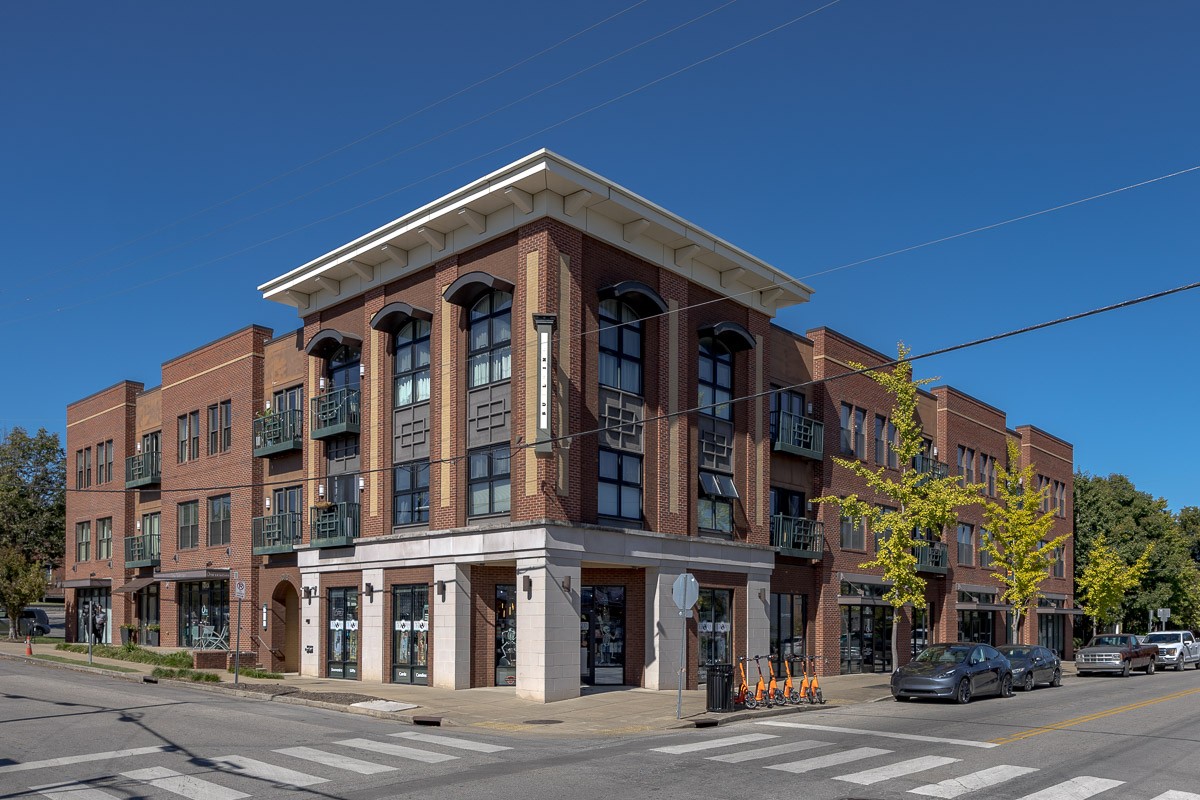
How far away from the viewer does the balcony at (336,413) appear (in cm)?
3206

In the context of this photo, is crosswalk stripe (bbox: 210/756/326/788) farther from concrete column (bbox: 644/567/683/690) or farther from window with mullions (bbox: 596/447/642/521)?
concrete column (bbox: 644/567/683/690)

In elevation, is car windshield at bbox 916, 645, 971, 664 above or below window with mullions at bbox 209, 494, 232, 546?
below

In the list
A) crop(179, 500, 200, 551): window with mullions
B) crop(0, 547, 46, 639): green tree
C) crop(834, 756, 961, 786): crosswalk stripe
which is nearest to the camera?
crop(834, 756, 961, 786): crosswalk stripe

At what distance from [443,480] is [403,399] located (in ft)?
11.4

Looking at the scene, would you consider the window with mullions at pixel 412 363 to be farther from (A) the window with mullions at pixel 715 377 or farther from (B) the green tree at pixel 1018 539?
(B) the green tree at pixel 1018 539

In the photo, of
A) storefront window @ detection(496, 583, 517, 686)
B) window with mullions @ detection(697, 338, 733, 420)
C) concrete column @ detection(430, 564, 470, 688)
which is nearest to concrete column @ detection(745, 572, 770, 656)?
window with mullions @ detection(697, 338, 733, 420)

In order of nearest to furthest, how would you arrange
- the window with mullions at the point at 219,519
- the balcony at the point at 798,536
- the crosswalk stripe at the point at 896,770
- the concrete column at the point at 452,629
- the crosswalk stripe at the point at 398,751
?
the crosswalk stripe at the point at 896,770, the crosswalk stripe at the point at 398,751, the concrete column at the point at 452,629, the balcony at the point at 798,536, the window with mullions at the point at 219,519

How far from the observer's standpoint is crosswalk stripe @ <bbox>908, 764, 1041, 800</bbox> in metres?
13.6

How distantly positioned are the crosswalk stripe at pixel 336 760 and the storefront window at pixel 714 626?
15297 mm

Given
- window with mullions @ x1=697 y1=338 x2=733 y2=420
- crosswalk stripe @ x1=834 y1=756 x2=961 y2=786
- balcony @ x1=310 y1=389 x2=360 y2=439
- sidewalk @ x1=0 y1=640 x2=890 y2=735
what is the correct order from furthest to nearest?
balcony @ x1=310 y1=389 x2=360 y2=439 < window with mullions @ x1=697 y1=338 x2=733 y2=420 < sidewalk @ x1=0 y1=640 x2=890 y2=735 < crosswalk stripe @ x1=834 y1=756 x2=961 y2=786

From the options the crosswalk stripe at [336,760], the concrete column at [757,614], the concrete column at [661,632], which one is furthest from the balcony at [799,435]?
the crosswalk stripe at [336,760]

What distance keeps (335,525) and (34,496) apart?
35278 mm

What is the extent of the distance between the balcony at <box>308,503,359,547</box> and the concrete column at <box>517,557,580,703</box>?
7738 millimetres

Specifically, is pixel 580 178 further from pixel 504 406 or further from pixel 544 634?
pixel 544 634
